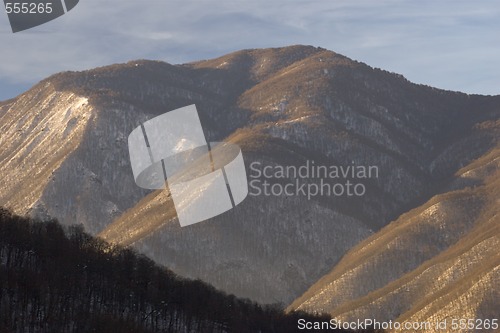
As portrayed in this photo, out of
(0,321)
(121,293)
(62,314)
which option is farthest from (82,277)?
(0,321)

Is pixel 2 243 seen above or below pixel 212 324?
above

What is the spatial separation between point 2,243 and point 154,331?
30952mm

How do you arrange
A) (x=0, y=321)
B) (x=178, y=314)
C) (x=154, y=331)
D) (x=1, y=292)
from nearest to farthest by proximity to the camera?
1. (x=0, y=321)
2. (x=1, y=292)
3. (x=154, y=331)
4. (x=178, y=314)

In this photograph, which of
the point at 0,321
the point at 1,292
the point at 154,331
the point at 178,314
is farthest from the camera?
the point at 178,314

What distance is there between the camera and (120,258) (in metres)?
198

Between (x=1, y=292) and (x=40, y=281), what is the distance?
793 cm

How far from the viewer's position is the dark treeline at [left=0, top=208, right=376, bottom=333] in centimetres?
15500

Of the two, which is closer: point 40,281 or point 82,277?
point 40,281

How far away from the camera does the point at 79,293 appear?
172 m

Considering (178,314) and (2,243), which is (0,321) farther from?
(178,314)

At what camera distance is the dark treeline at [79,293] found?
155000mm

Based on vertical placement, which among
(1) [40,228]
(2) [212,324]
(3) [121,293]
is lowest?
(2) [212,324]

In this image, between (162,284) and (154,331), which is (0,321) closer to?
(154,331)

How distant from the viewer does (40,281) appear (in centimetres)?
16375
